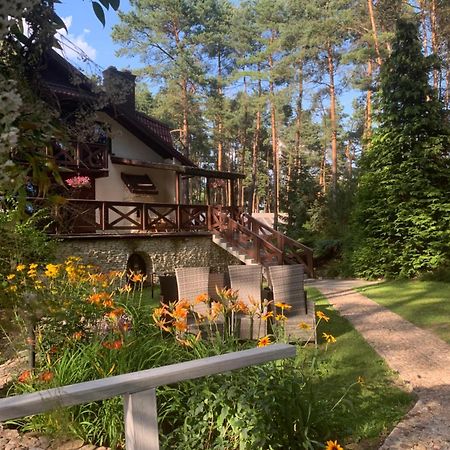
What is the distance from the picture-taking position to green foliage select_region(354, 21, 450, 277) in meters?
12.9

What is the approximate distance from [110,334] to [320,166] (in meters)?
39.9

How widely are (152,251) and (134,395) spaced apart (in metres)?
11.0

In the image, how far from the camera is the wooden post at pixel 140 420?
6.09 feet

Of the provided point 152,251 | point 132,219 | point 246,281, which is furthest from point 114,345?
point 132,219

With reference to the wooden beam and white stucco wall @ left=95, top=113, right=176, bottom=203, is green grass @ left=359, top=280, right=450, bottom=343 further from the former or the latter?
white stucco wall @ left=95, top=113, right=176, bottom=203

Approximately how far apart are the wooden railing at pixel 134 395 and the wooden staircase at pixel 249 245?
35.4ft

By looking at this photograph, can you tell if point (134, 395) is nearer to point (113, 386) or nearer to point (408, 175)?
point (113, 386)

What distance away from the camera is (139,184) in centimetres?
1653

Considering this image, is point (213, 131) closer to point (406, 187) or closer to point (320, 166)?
point (320, 166)

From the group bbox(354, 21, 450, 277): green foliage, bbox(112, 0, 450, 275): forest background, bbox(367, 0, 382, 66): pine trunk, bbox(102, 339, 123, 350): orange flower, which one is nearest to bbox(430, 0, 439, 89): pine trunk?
bbox(112, 0, 450, 275): forest background

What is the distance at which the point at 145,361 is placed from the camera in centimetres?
304

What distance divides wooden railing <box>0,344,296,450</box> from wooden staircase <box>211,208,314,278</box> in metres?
10.8

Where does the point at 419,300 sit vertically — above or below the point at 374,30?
below

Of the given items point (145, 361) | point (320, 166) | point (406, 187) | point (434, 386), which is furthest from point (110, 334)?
point (320, 166)
